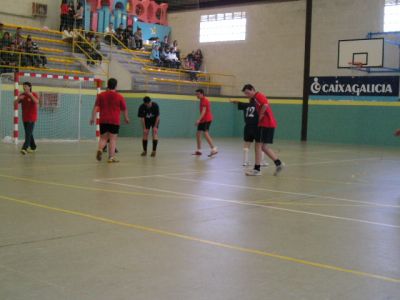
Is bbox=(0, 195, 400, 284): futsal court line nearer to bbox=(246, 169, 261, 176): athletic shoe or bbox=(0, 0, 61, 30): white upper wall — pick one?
bbox=(246, 169, 261, 176): athletic shoe

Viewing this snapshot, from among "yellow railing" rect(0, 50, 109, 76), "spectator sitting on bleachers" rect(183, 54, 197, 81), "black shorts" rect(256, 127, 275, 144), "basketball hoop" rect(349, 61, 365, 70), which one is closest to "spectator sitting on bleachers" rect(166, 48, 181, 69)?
"spectator sitting on bleachers" rect(183, 54, 197, 81)

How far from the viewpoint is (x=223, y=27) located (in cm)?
3472

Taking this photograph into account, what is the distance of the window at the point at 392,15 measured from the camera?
27688mm

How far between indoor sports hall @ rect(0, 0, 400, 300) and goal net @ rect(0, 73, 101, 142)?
0.24 ft

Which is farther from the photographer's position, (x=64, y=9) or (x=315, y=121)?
(x=315, y=121)

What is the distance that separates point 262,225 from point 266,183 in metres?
4.20

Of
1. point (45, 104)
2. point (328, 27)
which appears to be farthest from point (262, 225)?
point (328, 27)

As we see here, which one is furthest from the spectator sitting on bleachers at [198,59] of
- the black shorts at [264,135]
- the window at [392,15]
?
the black shorts at [264,135]

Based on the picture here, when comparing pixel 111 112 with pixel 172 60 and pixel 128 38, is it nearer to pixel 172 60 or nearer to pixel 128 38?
pixel 128 38

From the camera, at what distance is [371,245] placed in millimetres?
5918

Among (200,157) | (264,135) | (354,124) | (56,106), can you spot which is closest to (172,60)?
(56,106)

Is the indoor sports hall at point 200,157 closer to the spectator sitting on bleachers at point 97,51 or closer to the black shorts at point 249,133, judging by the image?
the black shorts at point 249,133

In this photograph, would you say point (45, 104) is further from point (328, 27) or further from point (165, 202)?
point (165, 202)

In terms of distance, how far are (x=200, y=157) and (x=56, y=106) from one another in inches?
398
